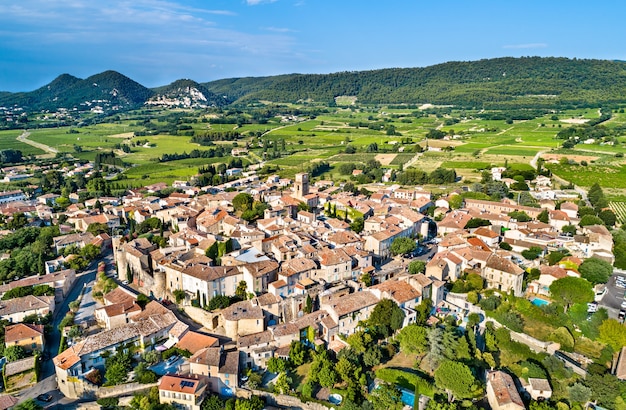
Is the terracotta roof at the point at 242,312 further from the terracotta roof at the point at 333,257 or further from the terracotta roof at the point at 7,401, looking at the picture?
the terracotta roof at the point at 7,401

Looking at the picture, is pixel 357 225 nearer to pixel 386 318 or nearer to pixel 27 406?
pixel 386 318

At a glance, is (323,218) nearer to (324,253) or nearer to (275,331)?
(324,253)

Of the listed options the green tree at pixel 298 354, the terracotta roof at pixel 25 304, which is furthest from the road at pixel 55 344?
the green tree at pixel 298 354

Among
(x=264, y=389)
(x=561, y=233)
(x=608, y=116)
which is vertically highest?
(x=608, y=116)

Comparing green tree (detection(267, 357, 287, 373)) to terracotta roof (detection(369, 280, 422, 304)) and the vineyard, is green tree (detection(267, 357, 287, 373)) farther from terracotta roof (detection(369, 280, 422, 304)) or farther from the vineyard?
the vineyard

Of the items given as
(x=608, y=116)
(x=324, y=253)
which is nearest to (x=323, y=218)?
(x=324, y=253)

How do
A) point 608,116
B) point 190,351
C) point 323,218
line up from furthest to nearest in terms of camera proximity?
point 608,116 → point 323,218 → point 190,351
